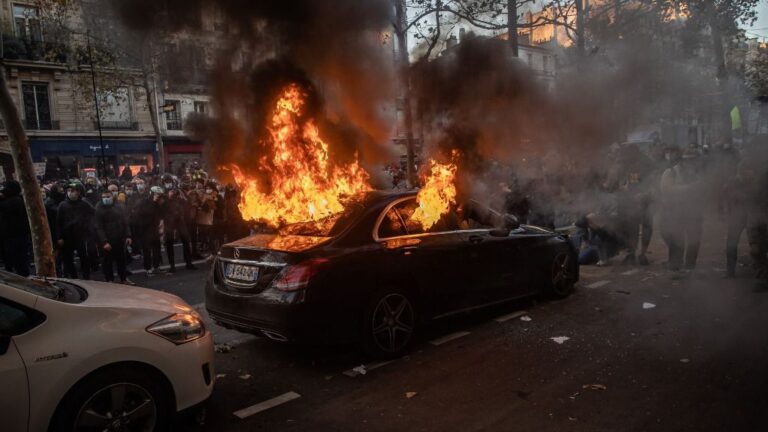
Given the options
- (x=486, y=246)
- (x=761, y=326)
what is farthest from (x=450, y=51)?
(x=761, y=326)

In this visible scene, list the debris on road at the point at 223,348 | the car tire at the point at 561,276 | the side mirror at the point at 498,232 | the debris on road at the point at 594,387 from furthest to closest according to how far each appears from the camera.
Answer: the car tire at the point at 561,276
the side mirror at the point at 498,232
the debris on road at the point at 223,348
the debris on road at the point at 594,387


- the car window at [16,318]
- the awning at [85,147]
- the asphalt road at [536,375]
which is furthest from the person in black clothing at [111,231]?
the awning at [85,147]

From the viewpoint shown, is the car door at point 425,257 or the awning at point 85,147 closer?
the car door at point 425,257

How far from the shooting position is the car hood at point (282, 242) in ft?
15.5

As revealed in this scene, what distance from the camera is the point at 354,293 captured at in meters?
4.72

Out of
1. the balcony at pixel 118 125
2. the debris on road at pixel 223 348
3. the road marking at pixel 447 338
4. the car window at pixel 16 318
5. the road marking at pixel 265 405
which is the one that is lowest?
the road marking at pixel 447 338

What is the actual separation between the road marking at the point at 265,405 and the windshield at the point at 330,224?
144cm

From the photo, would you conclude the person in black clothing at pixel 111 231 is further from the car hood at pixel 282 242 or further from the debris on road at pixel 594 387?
the debris on road at pixel 594 387

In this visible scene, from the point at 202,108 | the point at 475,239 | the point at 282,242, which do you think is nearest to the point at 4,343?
the point at 282,242

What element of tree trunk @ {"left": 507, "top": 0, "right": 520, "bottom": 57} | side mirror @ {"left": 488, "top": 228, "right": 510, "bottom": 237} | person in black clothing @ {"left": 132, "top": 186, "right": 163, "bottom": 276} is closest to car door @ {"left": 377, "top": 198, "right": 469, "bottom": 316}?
side mirror @ {"left": 488, "top": 228, "right": 510, "bottom": 237}

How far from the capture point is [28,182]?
7.23m

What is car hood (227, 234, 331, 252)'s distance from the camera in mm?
4715

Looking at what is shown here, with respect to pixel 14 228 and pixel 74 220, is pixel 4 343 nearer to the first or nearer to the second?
pixel 74 220

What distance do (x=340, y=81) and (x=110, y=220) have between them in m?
4.64
